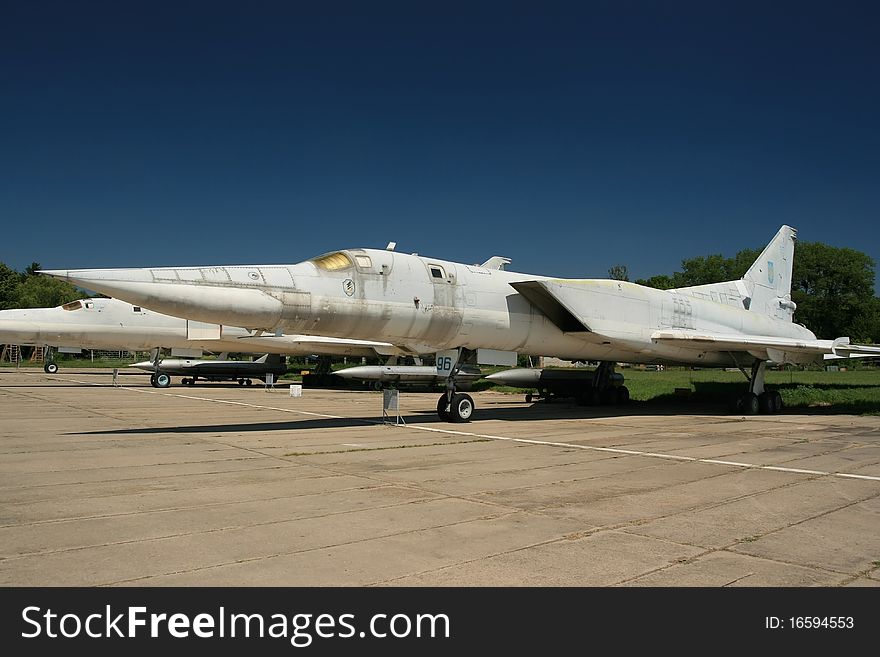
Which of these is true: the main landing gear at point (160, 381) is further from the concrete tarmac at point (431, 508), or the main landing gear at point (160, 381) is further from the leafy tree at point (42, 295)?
the leafy tree at point (42, 295)

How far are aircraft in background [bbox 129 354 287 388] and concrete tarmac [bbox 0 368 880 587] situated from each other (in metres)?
15.6

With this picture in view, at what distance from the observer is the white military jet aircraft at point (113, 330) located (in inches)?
965

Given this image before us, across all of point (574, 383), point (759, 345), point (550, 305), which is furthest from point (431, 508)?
point (574, 383)

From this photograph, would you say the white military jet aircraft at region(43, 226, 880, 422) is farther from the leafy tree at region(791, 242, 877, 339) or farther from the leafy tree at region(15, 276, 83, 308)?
the leafy tree at region(15, 276, 83, 308)

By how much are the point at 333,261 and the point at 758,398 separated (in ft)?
40.7

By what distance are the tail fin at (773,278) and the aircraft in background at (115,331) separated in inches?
499

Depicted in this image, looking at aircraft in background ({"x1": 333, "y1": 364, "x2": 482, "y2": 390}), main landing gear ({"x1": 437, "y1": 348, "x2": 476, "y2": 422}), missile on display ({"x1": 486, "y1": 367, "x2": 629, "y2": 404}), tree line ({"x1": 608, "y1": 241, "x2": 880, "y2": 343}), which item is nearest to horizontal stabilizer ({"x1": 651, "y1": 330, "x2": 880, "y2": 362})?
missile on display ({"x1": 486, "y1": 367, "x2": 629, "y2": 404})

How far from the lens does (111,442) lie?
9.50m

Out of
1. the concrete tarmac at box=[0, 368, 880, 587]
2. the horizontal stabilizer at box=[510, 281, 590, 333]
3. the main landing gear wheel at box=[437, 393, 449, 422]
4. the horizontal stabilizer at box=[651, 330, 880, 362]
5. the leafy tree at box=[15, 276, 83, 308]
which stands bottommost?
the concrete tarmac at box=[0, 368, 880, 587]

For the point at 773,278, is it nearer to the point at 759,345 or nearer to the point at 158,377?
the point at 759,345

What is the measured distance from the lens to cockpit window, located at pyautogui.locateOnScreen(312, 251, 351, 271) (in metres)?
11.1

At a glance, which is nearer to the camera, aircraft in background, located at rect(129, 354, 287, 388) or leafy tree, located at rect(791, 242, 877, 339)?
aircraft in background, located at rect(129, 354, 287, 388)
